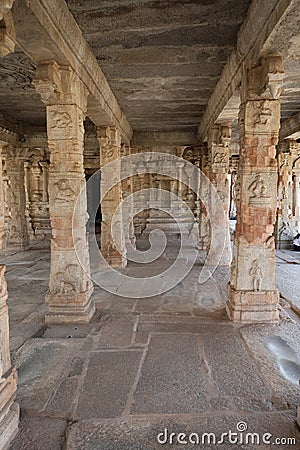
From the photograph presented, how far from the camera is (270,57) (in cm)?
326

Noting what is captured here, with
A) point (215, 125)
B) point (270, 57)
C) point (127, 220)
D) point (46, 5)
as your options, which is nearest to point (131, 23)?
point (46, 5)

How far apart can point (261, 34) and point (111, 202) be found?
4.66m

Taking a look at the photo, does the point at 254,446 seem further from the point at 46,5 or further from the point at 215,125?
the point at 215,125

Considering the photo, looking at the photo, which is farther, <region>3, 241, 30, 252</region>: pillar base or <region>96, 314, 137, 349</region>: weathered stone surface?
<region>3, 241, 30, 252</region>: pillar base

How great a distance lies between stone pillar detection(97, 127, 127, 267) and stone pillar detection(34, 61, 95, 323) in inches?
100

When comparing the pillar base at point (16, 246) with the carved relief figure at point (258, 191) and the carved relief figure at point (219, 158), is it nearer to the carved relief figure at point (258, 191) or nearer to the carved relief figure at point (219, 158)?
the carved relief figure at point (219, 158)

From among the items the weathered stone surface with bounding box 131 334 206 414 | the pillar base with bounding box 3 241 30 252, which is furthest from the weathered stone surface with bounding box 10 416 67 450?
the pillar base with bounding box 3 241 30 252

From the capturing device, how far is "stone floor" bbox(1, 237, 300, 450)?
2248mm

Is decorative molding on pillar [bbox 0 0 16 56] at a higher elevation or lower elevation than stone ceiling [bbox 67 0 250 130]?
lower

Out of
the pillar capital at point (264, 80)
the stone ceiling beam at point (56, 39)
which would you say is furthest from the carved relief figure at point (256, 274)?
the stone ceiling beam at point (56, 39)

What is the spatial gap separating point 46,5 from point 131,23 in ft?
3.46

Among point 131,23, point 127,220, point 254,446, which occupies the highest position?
point 131,23

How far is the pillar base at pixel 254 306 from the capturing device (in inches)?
157

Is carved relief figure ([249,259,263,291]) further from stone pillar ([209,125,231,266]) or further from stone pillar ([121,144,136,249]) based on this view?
stone pillar ([121,144,136,249])
